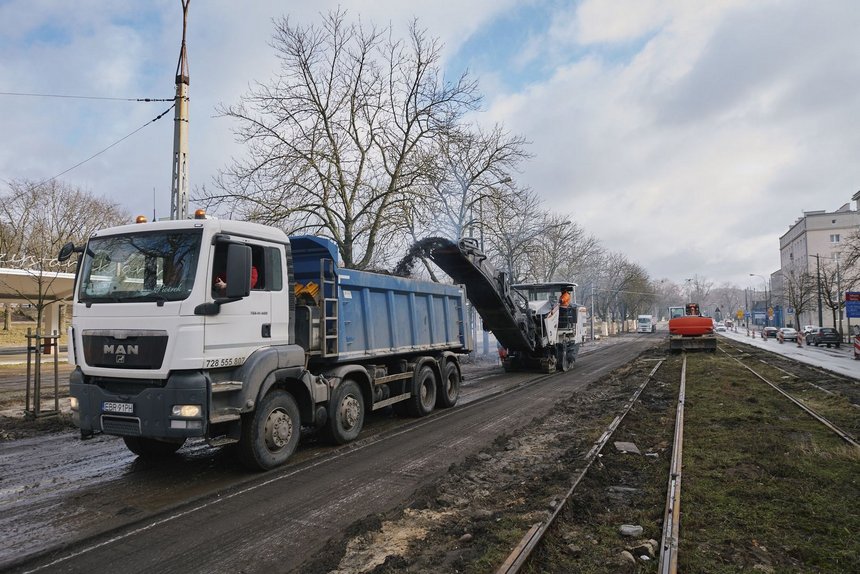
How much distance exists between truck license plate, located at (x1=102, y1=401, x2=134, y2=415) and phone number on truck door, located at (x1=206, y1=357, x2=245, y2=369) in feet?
2.92

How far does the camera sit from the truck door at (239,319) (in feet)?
19.0

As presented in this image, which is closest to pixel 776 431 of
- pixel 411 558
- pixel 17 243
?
pixel 411 558

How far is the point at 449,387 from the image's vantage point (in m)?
11.2

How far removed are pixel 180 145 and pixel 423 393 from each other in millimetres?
6538

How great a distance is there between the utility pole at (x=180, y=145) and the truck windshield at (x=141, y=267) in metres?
3.81

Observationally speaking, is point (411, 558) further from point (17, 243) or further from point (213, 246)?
point (17, 243)

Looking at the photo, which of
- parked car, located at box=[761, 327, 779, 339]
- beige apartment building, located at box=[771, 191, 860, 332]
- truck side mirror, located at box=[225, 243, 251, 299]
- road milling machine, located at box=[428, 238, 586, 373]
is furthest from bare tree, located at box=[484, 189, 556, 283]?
beige apartment building, located at box=[771, 191, 860, 332]

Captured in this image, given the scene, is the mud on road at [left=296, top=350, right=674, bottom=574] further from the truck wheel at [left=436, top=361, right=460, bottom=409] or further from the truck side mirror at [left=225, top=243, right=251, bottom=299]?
the truck side mirror at [left=225, top=243, right=251, bottom=299]

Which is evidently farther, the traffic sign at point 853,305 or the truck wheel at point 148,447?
the traffic sign at point 853,305

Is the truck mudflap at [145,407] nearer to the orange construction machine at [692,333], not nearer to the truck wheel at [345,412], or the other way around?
the truck wheel at [345,412]

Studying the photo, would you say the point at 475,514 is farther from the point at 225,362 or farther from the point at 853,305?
the point at 853,305

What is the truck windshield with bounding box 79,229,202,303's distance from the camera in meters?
5.80

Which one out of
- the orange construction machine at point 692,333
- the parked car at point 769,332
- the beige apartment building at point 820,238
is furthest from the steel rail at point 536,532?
the beige apartment building at point 820,238

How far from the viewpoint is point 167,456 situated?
23.8 ft
